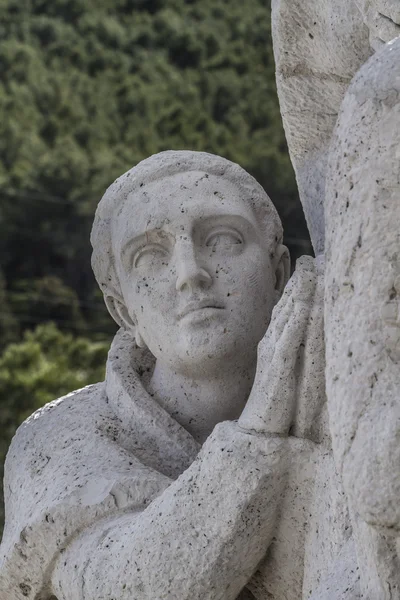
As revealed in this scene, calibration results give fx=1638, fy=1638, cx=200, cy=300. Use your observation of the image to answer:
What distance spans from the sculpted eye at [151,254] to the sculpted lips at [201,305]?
0.59 feet

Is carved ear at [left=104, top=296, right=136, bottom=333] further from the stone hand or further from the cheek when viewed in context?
the stone hand

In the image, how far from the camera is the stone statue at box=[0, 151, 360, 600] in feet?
11.9

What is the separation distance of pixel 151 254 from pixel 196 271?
7.3 inches

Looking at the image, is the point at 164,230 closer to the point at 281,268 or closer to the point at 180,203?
the point at 180,203

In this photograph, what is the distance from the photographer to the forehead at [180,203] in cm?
404

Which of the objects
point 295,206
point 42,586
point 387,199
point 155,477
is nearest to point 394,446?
point 387,199

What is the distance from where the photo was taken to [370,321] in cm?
309

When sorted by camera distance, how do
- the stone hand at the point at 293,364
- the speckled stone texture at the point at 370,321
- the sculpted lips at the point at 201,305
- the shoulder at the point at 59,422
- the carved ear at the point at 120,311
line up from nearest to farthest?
the speckled stone texture at the point at 370,321 < the stone hand at the point at 293,364 < the sculpted lips at the point at 201,305 < the shoulder at the point at 59,422 < the carved ear at the point at 120,311

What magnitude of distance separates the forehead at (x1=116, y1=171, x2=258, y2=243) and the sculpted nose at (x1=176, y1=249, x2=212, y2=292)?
0.08 m

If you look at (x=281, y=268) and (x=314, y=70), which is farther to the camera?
(x=281, y=268)

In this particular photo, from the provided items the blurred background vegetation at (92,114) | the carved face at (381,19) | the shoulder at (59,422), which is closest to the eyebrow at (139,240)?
the shoulder at (59,422)

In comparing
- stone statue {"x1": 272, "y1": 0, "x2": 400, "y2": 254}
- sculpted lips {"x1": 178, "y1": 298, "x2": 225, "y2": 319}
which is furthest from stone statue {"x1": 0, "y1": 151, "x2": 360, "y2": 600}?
stone statue {"x1": 272, "y1": 0, "x2": 400, "y2": 254}

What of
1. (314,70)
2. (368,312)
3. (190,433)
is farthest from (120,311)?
(368,312)

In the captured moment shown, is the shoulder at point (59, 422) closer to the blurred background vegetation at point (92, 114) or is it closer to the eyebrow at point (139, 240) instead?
the eyebrow at point (139, 240)
